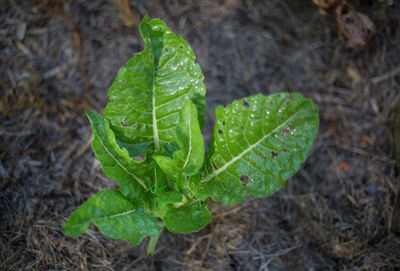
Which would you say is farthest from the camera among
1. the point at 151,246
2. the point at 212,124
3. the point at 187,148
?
the point at 212,124

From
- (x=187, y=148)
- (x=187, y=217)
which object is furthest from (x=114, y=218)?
(x=187, y=148)

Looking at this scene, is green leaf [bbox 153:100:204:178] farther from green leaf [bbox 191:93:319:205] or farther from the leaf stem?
the leaf stem

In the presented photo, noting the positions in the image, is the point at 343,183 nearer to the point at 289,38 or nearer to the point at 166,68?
the point at 289,38

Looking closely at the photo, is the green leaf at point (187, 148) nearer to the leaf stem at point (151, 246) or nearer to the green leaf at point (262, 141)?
the green leaf at point (262, 141)

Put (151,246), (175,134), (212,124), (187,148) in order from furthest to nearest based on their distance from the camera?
(212,124) → (151,246) → (175,134) → (187,148)

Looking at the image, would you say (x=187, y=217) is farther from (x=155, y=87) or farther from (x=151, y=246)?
(x=155, y=87)

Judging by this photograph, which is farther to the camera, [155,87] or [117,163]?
[155,87]

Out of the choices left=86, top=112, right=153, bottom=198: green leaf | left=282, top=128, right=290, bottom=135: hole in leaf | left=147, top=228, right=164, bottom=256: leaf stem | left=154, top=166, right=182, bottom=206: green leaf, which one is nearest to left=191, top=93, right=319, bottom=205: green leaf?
left=282, top=128, right=290, bottom=135: hole in leaf

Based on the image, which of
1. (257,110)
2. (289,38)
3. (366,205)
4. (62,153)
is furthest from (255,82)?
(62,153)
